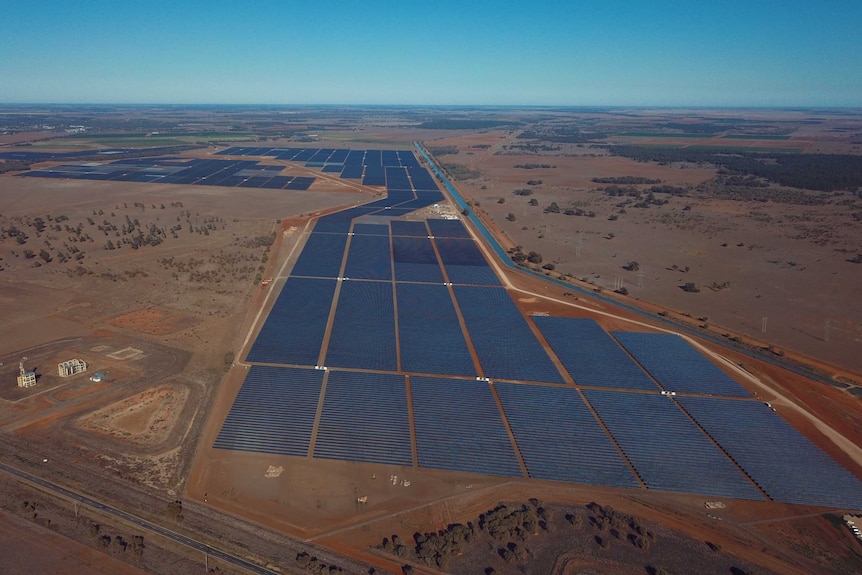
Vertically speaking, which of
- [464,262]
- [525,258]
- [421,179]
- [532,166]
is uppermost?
[532,166]

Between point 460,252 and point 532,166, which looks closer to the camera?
point 460,252

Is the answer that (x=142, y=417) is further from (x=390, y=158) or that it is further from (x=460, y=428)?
(x=390, y=158)

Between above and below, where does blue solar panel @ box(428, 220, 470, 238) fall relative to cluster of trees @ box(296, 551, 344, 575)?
above

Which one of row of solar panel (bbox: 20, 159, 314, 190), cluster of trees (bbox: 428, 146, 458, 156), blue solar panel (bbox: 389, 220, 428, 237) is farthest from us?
cluster of trees (bbox: 428, 146, 458, 156)

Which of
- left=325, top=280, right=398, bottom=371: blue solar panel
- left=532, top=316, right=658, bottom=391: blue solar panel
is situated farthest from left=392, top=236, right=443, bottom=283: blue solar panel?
left=532, top=316, right=658, bottom=391: blue solar panel

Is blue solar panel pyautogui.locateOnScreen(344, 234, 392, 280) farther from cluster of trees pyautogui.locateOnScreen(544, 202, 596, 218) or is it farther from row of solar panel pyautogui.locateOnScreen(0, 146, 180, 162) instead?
row of solar panel pyautogui.locateOnScreen(0, 146, 180, 162)

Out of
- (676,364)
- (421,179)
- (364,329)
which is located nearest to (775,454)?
(676,364)
